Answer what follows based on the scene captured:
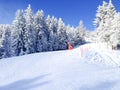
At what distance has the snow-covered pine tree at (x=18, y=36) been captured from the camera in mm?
60200

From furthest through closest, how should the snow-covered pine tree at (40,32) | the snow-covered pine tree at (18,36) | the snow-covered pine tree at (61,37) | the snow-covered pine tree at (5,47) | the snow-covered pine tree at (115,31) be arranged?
1. the snow-covered pine tree at (61,37)
2. the snow-covered pine tree at (40,32)
3. the snow-covered pine tree at (5,47)
4. the snow-covered pine tree at (18,36)
5. the snow-covered pine tree at (115,31)

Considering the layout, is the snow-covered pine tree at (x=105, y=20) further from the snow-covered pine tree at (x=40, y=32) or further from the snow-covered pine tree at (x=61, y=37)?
the snow-covered pine tree at (x=40, y=32)

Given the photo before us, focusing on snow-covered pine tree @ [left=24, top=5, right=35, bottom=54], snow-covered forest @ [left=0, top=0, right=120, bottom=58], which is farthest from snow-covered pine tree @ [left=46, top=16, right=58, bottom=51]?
snow-covered pine tree @ [left=24, top=5, right=35, bottom=54]

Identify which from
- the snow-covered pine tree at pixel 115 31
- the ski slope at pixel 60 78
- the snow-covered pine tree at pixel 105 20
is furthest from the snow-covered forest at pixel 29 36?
the ski slope at pixel 60 78

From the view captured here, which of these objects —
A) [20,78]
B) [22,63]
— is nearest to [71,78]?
[20,78]

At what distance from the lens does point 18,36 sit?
60625 mm

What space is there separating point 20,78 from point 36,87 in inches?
153

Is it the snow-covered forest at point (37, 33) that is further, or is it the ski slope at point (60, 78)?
the snow-covered forest at point (37, 33)

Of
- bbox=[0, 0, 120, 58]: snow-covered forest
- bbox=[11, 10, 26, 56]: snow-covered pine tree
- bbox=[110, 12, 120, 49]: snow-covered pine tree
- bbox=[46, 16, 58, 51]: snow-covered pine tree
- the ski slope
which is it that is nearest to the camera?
the ski slope

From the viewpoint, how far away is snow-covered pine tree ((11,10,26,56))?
60.2 meters

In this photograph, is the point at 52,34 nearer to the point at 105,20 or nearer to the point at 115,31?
the point at 105,20

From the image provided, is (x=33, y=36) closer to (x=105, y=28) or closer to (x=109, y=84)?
(x=105, y=28)

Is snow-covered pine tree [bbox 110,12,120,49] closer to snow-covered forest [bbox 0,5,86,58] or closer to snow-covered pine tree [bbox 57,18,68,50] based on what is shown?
snow-covered forest [bbox 0,5,86,58]

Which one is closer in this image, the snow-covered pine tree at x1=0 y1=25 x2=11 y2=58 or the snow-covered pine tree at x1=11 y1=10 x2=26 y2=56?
the snow-covered pine tree at x1=11 y1=10 x2=26 y2=56
